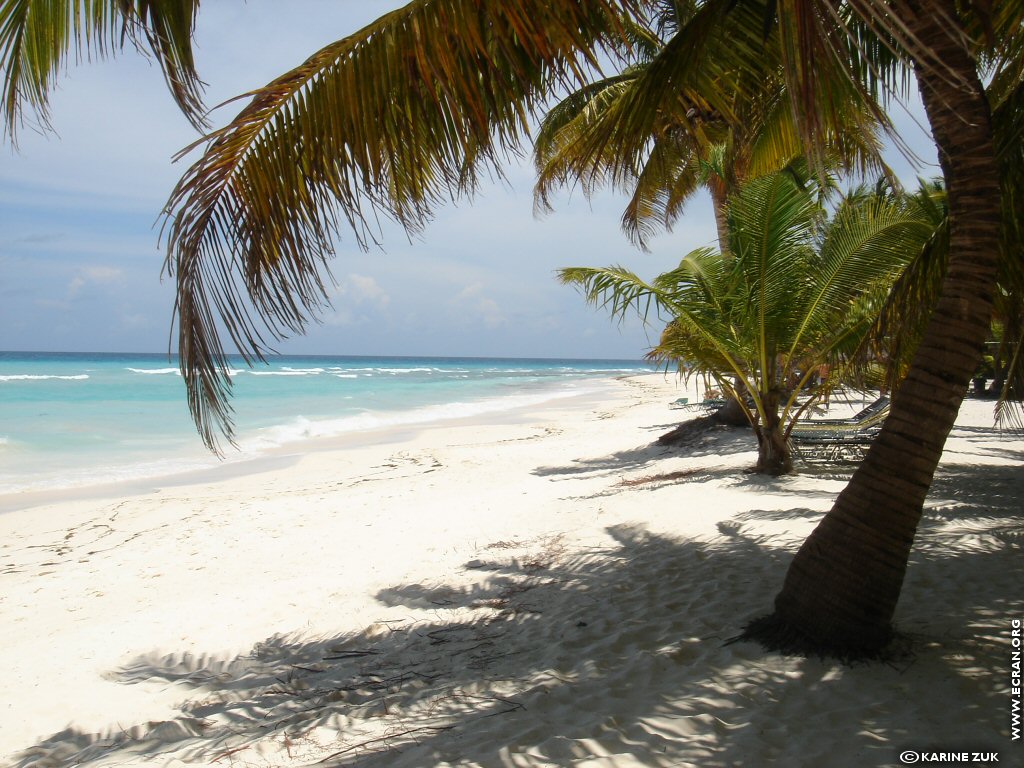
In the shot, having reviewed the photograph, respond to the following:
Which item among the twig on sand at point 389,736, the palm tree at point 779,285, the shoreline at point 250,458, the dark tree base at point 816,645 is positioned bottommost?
the shoreline at point 250,458

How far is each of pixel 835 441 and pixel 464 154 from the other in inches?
243

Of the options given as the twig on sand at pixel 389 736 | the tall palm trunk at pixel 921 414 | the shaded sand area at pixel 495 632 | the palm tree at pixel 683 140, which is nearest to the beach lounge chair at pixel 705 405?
the palm tree at pixel 683 140

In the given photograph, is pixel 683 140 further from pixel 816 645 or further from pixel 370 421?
pixel 370 421

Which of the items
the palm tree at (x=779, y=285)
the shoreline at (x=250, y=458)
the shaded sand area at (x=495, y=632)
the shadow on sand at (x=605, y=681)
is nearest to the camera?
the shadow on sand at (x=605, y=681)

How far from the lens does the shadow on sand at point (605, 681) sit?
239 centimetres

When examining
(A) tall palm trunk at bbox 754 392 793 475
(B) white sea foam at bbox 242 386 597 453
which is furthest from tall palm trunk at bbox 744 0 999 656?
(B) white sea foam at bbox 242 386 597 453

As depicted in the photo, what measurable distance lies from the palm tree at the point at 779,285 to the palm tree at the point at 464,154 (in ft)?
8.68

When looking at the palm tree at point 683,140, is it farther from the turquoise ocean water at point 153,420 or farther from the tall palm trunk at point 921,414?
the turquoise ocean water at point 153,420

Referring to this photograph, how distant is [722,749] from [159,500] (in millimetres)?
8404

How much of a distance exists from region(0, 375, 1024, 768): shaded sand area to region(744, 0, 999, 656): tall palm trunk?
0.77 ft

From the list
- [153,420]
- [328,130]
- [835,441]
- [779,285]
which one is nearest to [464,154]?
[328,130]

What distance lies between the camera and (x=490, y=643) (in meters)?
3.62

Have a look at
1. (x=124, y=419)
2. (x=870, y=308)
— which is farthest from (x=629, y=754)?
(x=124, y=419)

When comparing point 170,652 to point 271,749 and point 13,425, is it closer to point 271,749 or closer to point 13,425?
point 271,749
